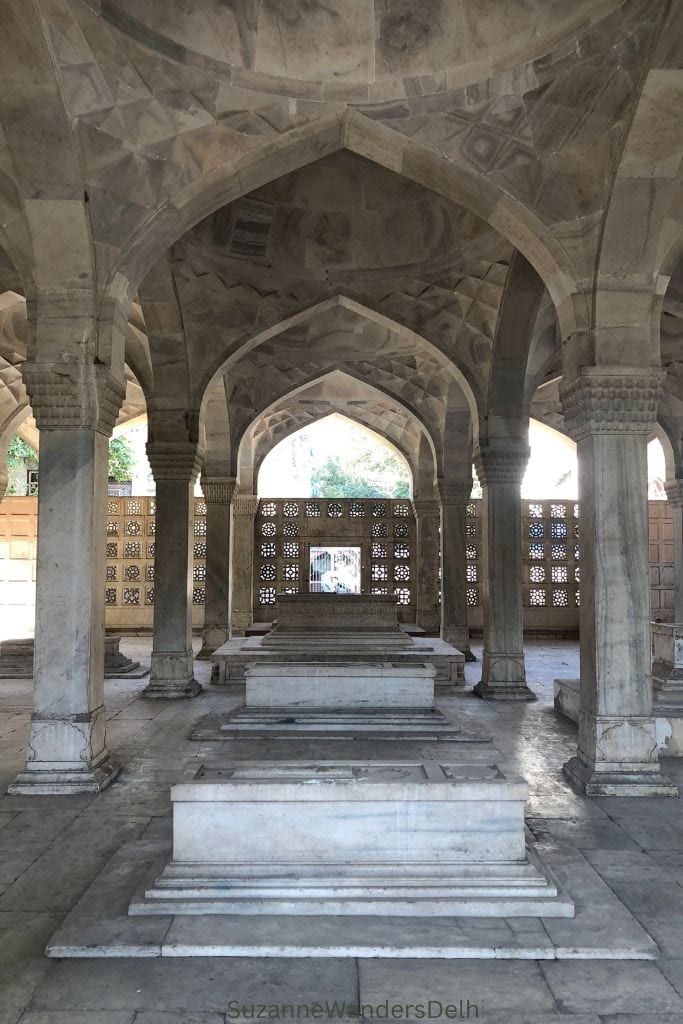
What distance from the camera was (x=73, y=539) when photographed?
559cm

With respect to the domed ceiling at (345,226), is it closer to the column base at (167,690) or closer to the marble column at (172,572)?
the marble column at (172,572)

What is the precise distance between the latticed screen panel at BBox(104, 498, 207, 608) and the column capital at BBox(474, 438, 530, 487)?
9.54m

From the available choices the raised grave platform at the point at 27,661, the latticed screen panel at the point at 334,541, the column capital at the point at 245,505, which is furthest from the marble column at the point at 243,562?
the raised grave platform at the point at 27,661

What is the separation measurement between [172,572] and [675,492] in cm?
1028

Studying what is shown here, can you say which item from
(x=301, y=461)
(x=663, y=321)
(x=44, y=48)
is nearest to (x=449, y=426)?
(x=663, y=321)

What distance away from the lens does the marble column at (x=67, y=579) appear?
5.51 m

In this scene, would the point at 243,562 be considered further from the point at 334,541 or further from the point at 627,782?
the point at 627,782

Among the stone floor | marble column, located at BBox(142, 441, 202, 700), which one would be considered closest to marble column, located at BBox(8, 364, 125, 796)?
the stone floor

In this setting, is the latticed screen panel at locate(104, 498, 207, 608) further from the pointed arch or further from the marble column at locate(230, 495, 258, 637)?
the pointed arch

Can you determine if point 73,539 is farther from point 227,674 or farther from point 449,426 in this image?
point 449,426

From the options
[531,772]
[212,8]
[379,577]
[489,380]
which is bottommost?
[531,772]

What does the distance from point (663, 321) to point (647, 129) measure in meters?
6.90

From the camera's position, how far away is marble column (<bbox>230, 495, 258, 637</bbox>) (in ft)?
53.3

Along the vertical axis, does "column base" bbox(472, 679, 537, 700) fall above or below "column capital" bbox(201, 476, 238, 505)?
below
